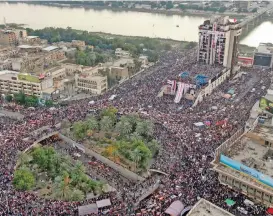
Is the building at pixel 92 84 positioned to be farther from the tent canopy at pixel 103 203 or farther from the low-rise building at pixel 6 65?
the tent canopy at pixel 103 203

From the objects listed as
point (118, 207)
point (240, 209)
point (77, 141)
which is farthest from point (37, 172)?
point (240, 209)

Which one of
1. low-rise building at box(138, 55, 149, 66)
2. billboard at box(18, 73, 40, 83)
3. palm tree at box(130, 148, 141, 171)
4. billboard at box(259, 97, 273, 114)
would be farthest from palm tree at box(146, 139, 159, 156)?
low-rise building at box(138, 55, 149, 66)

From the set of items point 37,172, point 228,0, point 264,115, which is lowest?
point 37,172

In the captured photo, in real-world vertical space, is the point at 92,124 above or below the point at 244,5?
below

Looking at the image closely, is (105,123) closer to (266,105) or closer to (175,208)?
(175,208)

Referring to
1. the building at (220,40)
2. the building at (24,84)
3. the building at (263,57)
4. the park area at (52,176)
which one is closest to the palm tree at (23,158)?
the park area at (52,176)

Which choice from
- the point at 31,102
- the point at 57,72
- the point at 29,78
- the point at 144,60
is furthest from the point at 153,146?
the point at 144,60

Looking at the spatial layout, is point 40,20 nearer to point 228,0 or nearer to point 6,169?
point 228,0
